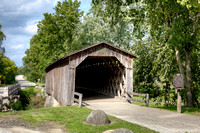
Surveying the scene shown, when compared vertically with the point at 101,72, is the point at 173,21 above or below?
above

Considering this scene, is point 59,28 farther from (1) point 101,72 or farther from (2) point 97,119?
(2) point 97,119

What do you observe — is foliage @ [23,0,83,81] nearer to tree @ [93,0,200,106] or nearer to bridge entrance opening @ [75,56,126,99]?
bridge entrance opening @ [75,56,126,99]

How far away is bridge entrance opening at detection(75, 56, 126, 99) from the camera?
53.4 feet

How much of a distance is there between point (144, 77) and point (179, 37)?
7.01 m

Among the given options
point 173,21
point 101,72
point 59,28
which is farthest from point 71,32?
point 173,21

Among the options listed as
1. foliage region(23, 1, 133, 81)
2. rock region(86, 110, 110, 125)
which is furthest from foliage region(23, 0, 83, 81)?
rock region(86, 110, 110, 125)

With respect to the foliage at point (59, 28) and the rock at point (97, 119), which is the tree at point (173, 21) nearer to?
the rock at point (97, 119)

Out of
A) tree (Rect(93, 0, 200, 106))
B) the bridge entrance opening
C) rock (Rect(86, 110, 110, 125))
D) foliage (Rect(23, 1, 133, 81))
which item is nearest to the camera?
rock (Rect(86, 110, 110, 125))

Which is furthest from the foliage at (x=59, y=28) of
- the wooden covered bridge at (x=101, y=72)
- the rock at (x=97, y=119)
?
the rock at (x=97, y=119)

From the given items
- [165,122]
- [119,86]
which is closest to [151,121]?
[165,122]

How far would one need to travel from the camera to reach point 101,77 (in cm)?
2088

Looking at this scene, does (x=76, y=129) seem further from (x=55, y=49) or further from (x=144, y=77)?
A: (x=55, y=49)

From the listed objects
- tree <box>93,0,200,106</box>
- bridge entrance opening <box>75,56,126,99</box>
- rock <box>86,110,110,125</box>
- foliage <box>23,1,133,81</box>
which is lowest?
rock <box>86,110,110,125</box>

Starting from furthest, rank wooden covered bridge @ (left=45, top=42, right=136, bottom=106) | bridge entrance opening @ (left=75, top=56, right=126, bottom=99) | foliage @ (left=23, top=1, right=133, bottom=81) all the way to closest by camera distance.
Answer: foliage @ (left=23, top=1, right=133, bottom=81) → bridge entrance opening @ (left=75, top=56, right=126, bottom=99) → wooden covered bridge @ (left=45, top=42, right=136, bottom=106)
